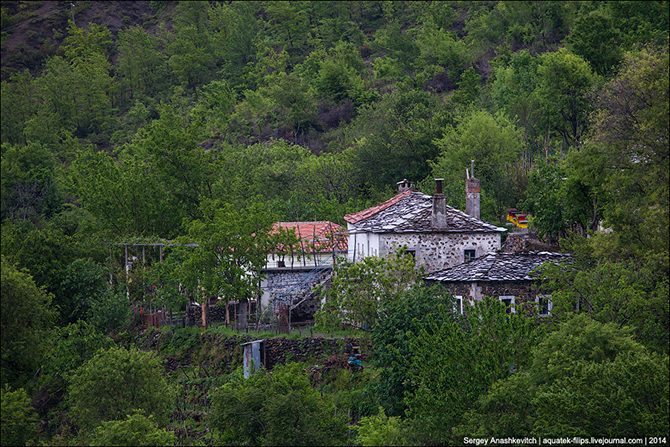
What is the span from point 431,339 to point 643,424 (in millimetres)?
7351

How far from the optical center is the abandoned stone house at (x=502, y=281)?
1575 inches

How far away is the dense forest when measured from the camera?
102 ft

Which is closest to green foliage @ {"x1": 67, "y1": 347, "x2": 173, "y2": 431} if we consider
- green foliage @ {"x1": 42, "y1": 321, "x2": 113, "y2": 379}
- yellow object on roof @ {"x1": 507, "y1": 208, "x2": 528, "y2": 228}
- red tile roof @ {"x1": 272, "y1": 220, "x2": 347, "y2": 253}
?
green foliage @ {"x1": 42, "y1": 321, "x2": 113, "y2": 379}

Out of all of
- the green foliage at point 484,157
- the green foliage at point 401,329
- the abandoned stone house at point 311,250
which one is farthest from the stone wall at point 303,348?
the green foliage at point 484,157

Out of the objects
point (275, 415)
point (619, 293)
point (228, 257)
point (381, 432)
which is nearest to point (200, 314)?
point (228, 257)

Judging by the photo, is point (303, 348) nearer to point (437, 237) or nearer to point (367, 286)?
point (367, 286)

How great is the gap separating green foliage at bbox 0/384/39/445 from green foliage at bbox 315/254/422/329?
12.3m

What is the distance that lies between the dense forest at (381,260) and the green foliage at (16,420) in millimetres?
A: 78

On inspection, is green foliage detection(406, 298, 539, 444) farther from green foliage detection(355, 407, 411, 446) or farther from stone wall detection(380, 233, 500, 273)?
stone wall detection(380, 233, 500, 273)

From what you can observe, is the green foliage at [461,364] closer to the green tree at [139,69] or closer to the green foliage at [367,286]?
the green foliage at [367,286]

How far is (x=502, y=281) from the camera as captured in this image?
4025cm

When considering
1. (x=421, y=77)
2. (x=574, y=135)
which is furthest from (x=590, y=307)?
(x=421, y=77)

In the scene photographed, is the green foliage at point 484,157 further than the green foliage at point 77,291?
Yes

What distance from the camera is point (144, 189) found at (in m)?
61.9
